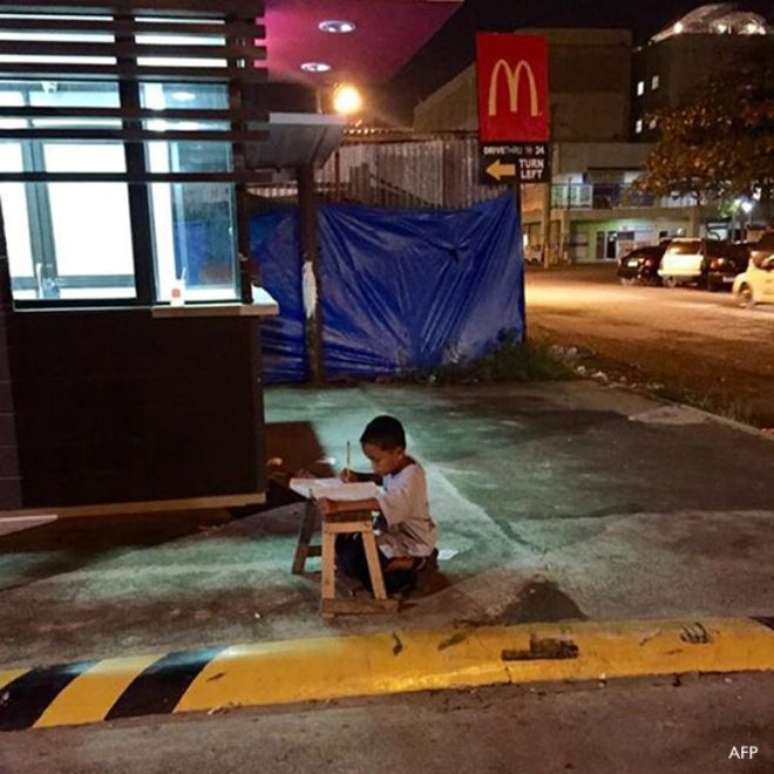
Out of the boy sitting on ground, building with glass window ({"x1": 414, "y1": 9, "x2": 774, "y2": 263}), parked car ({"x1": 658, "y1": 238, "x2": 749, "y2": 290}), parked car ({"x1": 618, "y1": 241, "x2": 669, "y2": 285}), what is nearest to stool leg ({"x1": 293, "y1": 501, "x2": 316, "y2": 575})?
the boy sitting on ground

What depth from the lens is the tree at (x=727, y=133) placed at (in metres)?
21.6

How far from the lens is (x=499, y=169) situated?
34.4 ft

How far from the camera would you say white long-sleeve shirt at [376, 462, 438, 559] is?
415 centimetres

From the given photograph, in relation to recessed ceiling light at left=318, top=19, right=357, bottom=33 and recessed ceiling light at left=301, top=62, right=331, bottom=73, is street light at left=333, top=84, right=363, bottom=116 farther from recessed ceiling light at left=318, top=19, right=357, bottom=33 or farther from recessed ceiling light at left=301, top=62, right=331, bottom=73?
recessed ceiling light at left=318, top=19, right=357, bottom=33

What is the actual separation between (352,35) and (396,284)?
441 cm

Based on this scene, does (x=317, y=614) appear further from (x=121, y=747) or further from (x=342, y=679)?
(x=121, y=747)

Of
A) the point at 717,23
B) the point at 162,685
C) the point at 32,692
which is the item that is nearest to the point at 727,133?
the point at 162,685

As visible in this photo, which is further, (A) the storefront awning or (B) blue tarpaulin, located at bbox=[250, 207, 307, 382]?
(B) blue tarpaulin, located at bbox=[250, 207, 307, 382]

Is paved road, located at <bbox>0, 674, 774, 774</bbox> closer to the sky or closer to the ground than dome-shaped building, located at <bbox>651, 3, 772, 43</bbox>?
closer to the ground

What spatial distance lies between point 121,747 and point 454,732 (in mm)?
1273

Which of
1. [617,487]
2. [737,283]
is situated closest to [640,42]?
[737,283]

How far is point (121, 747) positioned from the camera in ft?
10.5

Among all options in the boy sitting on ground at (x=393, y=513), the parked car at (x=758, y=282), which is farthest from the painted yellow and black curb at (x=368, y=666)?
the parked car at (x=758, y=282)

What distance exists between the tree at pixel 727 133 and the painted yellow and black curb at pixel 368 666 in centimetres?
2036
